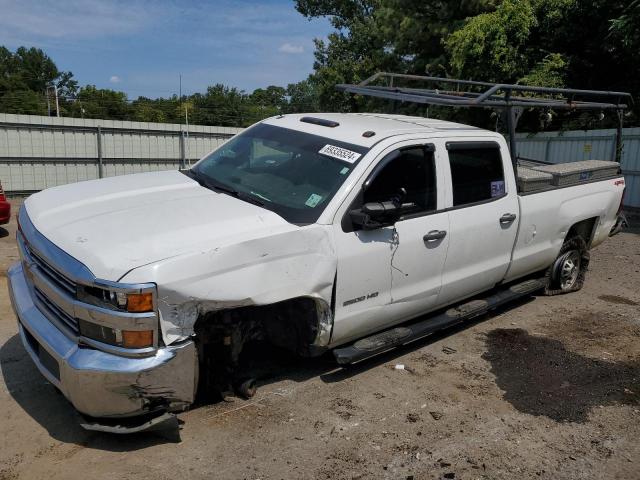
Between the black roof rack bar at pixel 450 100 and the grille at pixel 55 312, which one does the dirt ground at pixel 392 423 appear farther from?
the black roof rack bar at pixel 450 100

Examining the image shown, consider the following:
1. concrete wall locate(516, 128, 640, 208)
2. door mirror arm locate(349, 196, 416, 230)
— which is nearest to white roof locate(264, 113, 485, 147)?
door mirror arm locate(349, 196, 416, 230)

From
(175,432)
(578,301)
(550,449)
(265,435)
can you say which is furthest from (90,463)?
(578,301)

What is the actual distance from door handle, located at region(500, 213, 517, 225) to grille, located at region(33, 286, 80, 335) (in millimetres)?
3651

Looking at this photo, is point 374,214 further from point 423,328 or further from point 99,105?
point 99,105

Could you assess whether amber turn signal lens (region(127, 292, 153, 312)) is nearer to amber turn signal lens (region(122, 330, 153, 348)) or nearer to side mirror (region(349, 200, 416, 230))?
amber turn signal lens (region(122, 330, 153, 348))

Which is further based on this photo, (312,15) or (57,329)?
(312,15)

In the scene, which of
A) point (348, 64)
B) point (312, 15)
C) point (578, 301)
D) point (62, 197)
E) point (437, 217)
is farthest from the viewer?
point (312, 15)

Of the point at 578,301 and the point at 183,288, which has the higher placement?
the point at 183,288

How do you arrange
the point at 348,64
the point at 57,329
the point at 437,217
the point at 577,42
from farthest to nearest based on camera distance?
the point at 348,64 < the point at 577,42 < the point at 437,217 < the point at 57,329

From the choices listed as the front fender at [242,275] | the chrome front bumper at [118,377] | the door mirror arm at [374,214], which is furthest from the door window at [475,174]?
the chrome front bumper at [118,377]

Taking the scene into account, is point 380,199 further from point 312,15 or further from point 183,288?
point 312,15

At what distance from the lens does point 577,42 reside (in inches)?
623

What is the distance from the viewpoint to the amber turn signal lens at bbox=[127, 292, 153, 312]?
2.84 metres

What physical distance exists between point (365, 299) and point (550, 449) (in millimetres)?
1531
